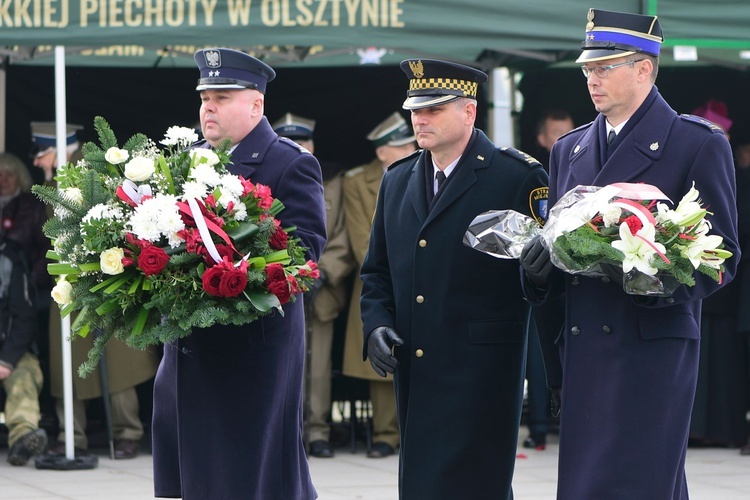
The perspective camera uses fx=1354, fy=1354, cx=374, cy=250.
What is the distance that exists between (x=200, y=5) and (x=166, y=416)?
10.7ft

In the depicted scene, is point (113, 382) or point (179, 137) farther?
point (113, 382)

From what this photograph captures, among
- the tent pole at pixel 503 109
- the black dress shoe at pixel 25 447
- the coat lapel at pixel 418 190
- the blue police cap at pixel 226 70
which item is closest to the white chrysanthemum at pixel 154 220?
the blue police cap at pixel 226 70

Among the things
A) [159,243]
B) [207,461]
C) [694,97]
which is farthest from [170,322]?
[694,97]

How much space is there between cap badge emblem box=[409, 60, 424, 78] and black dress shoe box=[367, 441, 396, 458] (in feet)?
14.0

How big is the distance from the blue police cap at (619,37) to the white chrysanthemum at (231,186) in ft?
4.08

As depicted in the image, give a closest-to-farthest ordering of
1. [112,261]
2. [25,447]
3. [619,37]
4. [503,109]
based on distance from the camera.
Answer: [112,261]
[619,37]
[25,447]
[503,109]

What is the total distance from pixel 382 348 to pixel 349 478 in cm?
331

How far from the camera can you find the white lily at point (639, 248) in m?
4.08

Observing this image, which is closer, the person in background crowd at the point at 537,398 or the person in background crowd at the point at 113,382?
the person in background crowd at the point at 113,382

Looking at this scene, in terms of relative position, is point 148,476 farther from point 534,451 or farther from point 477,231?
point 477,231

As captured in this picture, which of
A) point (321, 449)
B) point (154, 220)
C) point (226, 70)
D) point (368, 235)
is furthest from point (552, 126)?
point (154, 220)

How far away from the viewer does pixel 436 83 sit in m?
5.14

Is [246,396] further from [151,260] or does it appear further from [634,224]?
[634,224]

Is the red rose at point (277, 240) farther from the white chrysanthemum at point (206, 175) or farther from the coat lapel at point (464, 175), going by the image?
the coat lapel at point (464, 175)
